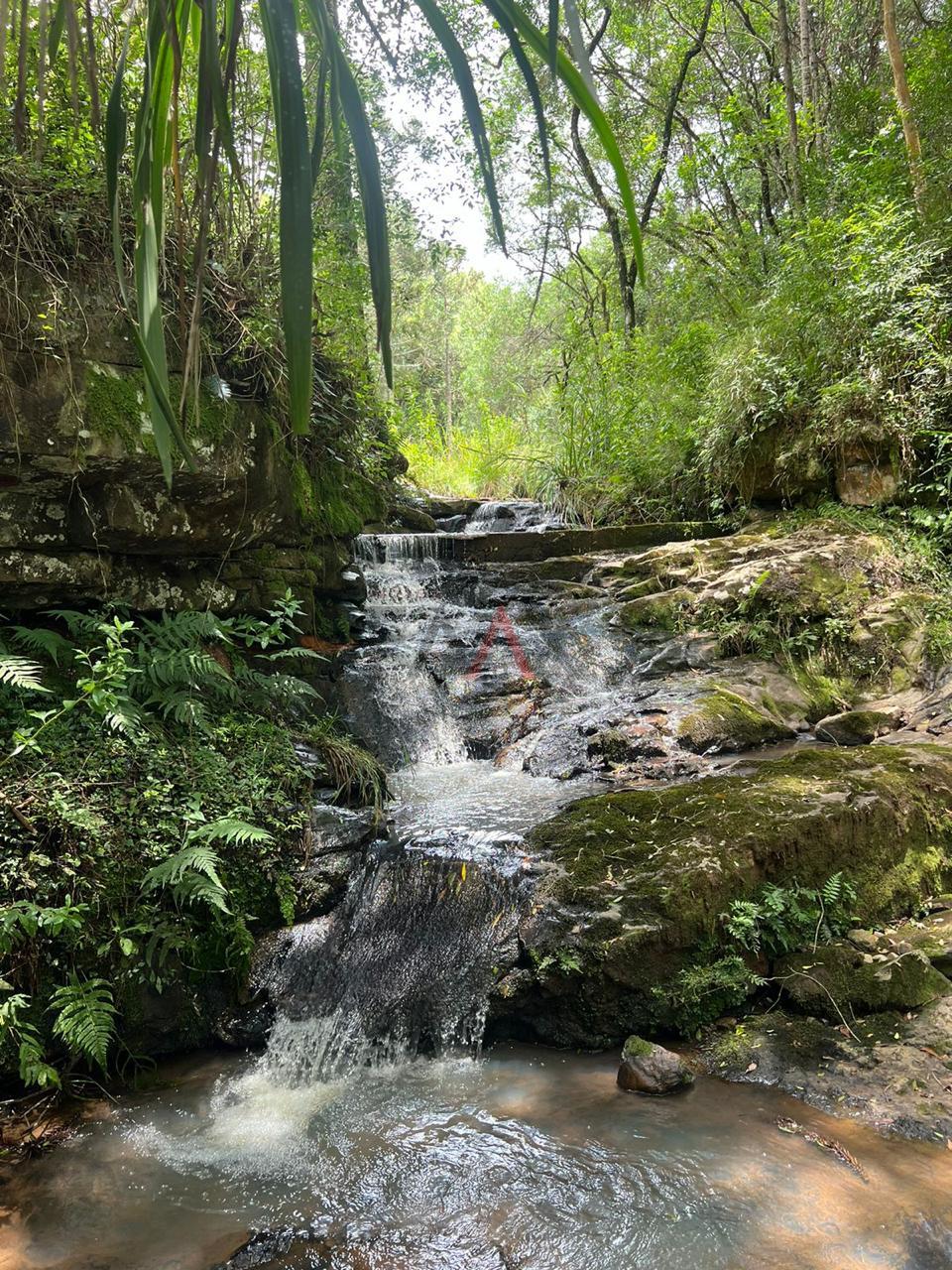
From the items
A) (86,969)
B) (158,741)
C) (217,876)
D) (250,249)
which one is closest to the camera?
(86,969)

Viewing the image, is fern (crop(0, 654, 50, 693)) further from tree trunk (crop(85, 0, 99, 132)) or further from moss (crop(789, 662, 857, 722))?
moss (crop(789, 662, 857, 722))

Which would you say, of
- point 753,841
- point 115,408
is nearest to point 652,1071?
point 753,841

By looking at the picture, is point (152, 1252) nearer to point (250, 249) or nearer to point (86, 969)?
point (86, 969)

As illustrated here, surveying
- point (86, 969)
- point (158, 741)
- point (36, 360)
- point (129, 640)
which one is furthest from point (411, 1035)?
point (36, 360)

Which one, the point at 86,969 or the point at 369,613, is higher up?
the point at 369,613

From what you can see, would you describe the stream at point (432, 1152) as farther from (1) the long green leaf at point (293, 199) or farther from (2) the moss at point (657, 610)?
(2) the moss at point (657, 610)

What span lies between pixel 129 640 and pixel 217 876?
5.71ft

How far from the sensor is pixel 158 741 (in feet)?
13.0

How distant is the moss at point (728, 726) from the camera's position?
17.1 ft

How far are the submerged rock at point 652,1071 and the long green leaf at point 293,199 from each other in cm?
294

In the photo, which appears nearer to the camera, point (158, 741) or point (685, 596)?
point (158, 741)

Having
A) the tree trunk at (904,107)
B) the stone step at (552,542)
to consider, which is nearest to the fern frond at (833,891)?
the stone step at (552,542)

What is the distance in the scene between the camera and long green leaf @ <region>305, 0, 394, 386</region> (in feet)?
2.36

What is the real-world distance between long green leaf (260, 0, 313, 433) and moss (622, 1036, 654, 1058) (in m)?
2.95
